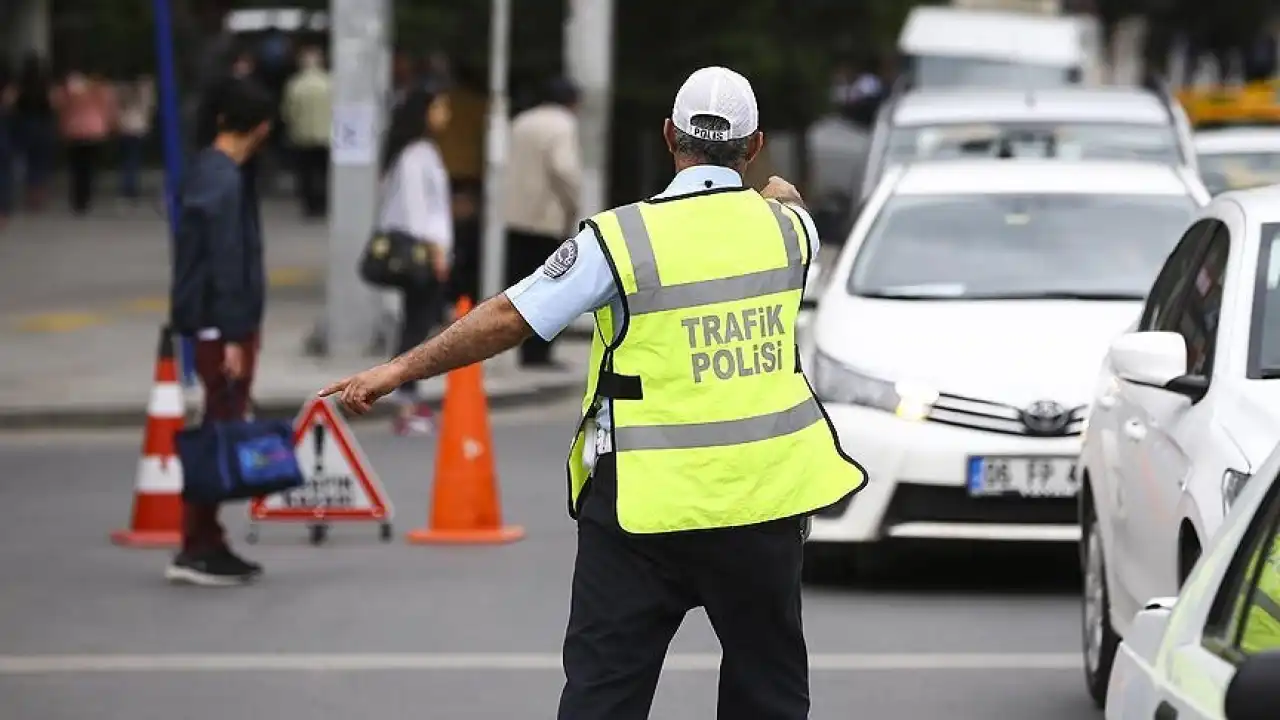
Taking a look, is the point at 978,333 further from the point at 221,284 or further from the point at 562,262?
the point at 562,262

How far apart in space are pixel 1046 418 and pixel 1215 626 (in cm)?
564

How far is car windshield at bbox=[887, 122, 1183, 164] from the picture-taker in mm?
15766

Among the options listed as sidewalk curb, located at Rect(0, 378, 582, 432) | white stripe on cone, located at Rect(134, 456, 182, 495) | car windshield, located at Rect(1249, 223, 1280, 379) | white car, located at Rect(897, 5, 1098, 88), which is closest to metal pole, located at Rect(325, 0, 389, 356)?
sidewalk curb, located at Rect(0, 378, 582, 432)

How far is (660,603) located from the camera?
5.65 meters

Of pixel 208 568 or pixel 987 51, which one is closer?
pixel 208 568

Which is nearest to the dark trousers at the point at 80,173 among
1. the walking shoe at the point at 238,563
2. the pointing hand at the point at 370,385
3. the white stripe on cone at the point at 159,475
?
the white stripe on cone at the point at 159,475

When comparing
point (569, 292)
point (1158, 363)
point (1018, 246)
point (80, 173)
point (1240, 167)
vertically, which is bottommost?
point (80, 173)

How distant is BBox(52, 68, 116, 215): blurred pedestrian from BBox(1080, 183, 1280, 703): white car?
26.9m

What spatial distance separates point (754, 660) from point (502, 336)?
0.81 metres

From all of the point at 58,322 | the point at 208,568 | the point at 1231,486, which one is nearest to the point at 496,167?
the point at 58,322

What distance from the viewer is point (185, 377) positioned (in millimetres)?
17312

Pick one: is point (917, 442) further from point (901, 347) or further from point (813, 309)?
point (813, 309)

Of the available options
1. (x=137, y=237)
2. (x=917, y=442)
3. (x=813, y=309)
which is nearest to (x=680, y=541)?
(x=917, y=442)

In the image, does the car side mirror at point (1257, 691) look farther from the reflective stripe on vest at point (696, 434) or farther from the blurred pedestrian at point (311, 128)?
the blurred pedestrian at point (311, 128)
